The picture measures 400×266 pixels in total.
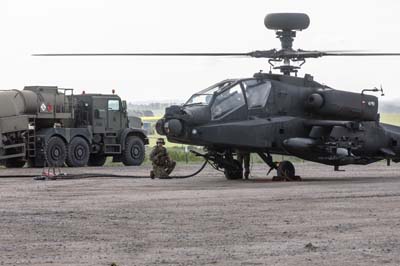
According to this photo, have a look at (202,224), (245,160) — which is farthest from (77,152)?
(202,224)

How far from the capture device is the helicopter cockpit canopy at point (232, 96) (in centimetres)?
2483

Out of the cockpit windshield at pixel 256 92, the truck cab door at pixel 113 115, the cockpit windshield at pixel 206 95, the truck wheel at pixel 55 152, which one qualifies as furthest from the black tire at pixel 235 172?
the truck cab door at pixel 113 115

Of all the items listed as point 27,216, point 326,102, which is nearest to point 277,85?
point 326,102

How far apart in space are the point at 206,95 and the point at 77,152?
1324 centimetres

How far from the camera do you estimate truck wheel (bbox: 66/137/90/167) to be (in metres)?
37.2

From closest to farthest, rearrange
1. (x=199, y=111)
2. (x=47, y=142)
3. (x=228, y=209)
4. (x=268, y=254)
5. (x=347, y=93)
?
(x=268, y=254)
(x=228, y=209)
(x=199, y=111)
(x=347, y=93)
(x=47, y=142)

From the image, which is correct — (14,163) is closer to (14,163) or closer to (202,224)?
(14,163)

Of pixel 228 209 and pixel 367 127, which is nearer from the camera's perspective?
pixel 228 209

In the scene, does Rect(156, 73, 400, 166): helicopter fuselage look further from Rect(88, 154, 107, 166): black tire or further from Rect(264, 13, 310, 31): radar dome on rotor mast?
Rect(88, 154, 107, 166): black tire

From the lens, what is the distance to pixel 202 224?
14.7 meters

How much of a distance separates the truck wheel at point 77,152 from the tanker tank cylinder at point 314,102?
13.2 metres

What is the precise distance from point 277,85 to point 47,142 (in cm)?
1296

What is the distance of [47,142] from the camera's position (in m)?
36.4

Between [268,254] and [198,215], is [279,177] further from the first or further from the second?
[268,254]
